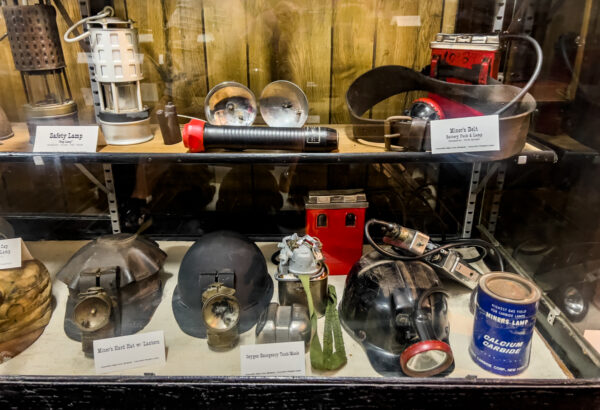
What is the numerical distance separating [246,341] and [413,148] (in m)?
0.74

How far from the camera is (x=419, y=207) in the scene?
A: 1.75 m

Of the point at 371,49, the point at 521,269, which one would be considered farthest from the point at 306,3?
the point at 521,269

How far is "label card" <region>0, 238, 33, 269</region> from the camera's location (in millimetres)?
→ 1358

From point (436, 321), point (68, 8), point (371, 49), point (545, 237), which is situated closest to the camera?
point (436, 321)

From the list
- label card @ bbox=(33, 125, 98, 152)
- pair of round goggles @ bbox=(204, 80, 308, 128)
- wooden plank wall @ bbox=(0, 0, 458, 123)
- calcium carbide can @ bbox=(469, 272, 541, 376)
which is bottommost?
calcium carbide can @ bbox=(469, 272, 541, 376)

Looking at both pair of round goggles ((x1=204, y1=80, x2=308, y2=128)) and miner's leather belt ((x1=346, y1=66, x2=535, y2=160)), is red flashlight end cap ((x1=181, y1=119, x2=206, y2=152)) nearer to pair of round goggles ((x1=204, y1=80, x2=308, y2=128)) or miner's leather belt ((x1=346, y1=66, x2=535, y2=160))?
pair of round goggles ((x1=204, y1=80, x2=308, y2=128))

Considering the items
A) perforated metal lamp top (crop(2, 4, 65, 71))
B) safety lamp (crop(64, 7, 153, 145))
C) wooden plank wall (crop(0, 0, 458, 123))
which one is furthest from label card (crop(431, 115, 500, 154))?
perforated metal lamp top (crop(2, 4, 65, 71))

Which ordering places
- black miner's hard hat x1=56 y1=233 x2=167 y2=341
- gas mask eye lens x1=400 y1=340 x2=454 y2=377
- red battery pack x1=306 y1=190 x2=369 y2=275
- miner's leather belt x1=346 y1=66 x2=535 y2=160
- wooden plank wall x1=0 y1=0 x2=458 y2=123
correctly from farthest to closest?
red battery pack x1=306 y1=190 x2=369 y2=275 → wooden plank wall x1=0 y1=0 x2=458 y2=123 → black miner's hard hat x1=56 y1=233 x2=167 y2=341 → miner's leather belt x1=346 y1=66 x2=535 y2=160 → gas mask eye lens x1=400 y1=340 x2=454 y2=377

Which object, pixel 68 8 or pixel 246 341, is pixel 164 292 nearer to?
pixel 246 341

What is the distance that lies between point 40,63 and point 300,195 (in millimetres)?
948

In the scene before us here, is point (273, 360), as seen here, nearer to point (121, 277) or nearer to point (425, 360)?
point (425, 360)

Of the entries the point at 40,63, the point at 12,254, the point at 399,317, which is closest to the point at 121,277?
the point at 12,254

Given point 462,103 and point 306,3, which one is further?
point 306,3

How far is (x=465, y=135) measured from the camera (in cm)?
121
